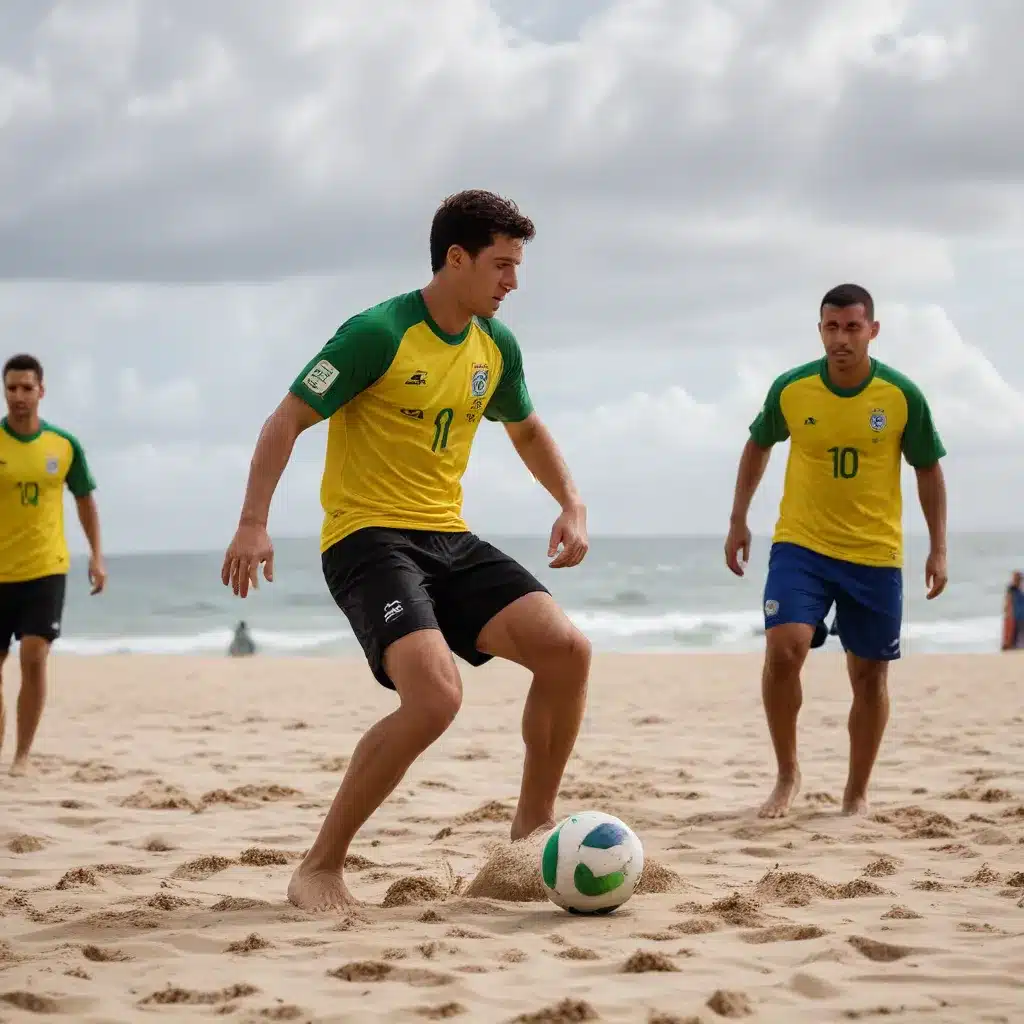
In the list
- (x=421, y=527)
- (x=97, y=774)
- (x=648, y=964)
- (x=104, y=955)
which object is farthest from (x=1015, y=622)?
(x=104, y=955)

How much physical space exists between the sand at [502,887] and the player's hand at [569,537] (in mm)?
1003

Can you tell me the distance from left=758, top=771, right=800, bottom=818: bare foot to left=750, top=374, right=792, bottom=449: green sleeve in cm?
162

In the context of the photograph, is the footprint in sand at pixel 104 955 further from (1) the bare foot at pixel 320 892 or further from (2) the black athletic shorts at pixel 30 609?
(2) the black athletic shorts at pixel 30 609

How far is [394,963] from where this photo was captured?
11.7 feet

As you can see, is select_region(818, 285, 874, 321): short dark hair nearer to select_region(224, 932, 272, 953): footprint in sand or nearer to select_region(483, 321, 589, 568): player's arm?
select_region(483, 321, 589, 568): player's arm

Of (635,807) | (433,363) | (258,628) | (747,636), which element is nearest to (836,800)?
(635,807)

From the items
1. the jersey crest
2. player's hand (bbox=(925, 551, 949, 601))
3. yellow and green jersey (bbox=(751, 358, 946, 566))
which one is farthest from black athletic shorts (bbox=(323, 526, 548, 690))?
player's hand (bbox=(925, 551, 949, 601))

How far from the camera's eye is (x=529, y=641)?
4.48 m

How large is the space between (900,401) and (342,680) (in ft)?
34.2

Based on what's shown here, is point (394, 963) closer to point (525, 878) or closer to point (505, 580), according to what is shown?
point (525, 878)

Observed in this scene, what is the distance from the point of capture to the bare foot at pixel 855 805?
20.4 ft

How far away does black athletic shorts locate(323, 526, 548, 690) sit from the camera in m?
4.29

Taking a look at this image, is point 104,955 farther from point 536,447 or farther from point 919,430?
point 919,430

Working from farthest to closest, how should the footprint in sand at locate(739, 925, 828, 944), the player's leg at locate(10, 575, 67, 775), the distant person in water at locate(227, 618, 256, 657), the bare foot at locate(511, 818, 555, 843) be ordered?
the distant person in water at locate(227, 618, 256, 657) < the player's leg at locate(10, 575, 67, 775) < the bare foot at locate(511, 818, 555, 843) < the footprint in sand at locate(739, 925, 828, 944)
